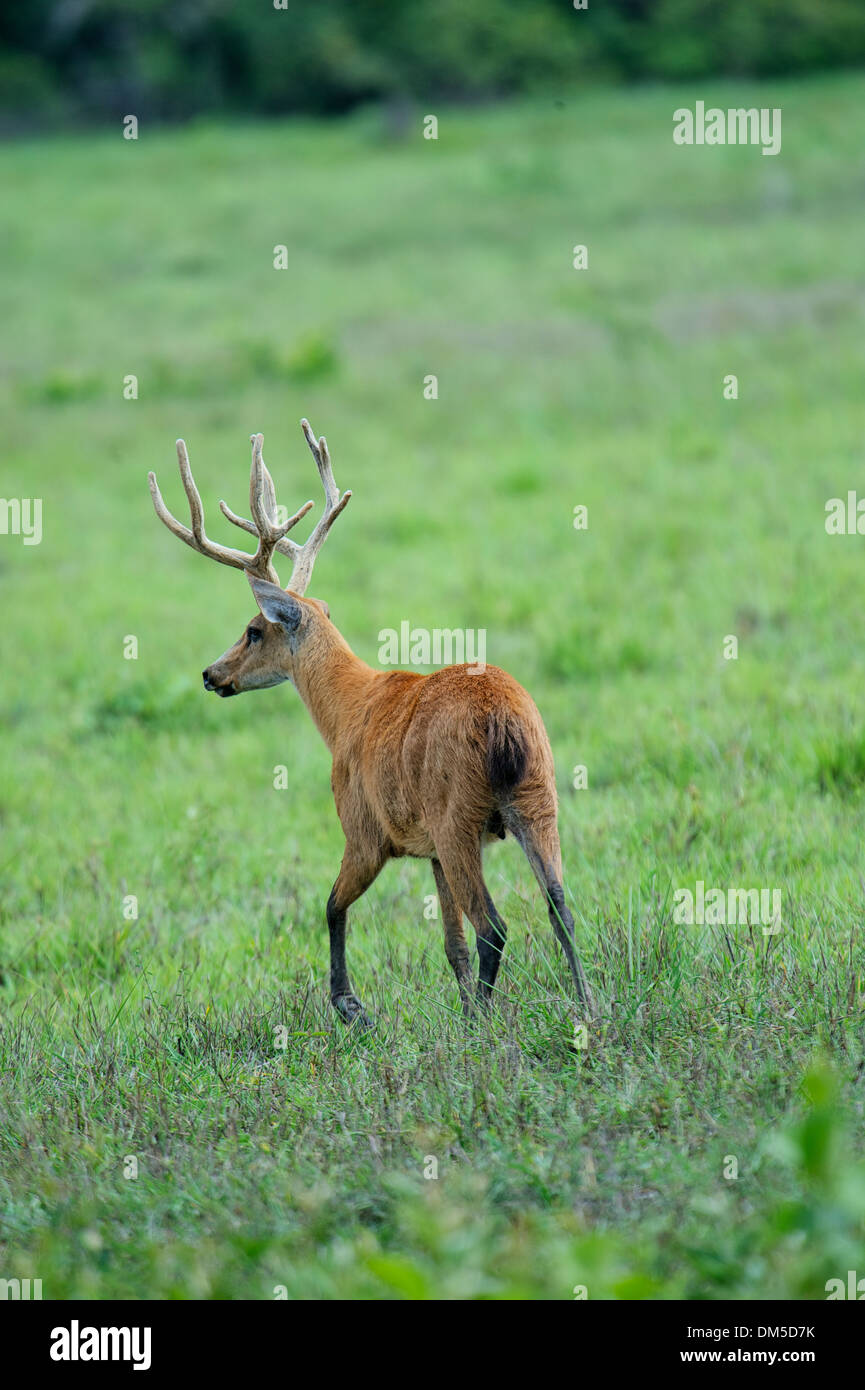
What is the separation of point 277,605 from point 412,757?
973 mm

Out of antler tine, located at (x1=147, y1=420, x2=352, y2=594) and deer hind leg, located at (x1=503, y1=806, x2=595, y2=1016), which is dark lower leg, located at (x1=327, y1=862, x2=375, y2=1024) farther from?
antler tine, located at (x1=147, y1=420, x2=352, y2=594)

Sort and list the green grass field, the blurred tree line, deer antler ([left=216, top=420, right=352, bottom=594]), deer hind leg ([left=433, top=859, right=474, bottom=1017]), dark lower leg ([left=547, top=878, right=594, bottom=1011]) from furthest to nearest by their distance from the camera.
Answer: the blurred tree line
deer antler ([left=216, top=420, right=352, bottom=594])
deer hind leg ([left=433, top=859, right=474, bottom=1017])
dark lower leg ([left=547, top=878, right=594, bottom=1011])
the green grass field

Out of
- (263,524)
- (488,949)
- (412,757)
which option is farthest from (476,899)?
(263,524)

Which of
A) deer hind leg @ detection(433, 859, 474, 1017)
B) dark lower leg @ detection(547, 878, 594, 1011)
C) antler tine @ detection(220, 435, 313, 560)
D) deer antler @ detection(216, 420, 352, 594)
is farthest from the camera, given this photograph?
deer antler @ detection(216, 420, 352, 594)

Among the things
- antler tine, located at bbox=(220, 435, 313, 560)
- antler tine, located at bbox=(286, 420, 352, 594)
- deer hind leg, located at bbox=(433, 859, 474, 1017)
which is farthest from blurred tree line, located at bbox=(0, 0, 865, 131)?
deer hind leg, located at bbox=(433, 859, 474, 1017)

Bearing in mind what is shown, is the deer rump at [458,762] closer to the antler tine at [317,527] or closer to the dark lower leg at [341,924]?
the dark lower leg at [341,924]

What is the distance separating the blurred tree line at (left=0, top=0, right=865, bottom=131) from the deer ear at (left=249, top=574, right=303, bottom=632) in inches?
1404

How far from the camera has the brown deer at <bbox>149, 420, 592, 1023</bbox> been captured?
13.7 feet

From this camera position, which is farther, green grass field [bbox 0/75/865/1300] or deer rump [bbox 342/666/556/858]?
deer rump [bbox 342/666/556/858]

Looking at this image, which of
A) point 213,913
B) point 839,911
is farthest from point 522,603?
point 839,911

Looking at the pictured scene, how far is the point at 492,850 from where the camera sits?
6.17m

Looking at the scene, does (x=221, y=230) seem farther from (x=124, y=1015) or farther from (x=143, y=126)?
(x=124, y=1015)

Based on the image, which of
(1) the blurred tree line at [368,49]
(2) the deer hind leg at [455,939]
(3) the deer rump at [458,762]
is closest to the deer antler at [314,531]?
(3) the deer rump at [458,762]

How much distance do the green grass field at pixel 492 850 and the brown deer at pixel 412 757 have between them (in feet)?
0.81
